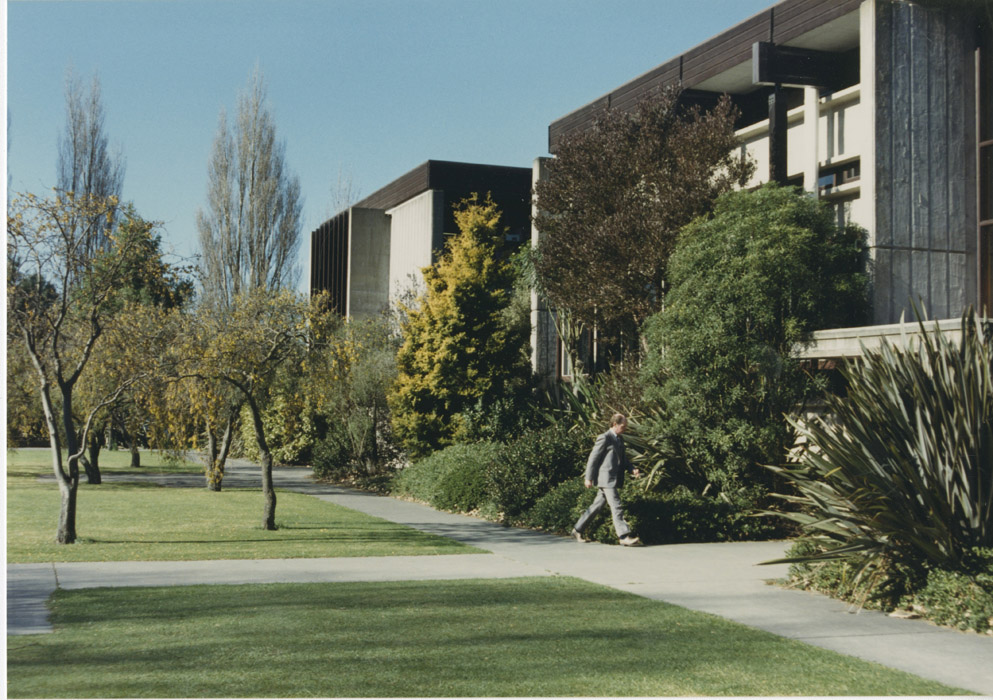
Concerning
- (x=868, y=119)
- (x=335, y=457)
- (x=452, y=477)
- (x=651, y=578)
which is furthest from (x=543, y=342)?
(x=651, y=578)

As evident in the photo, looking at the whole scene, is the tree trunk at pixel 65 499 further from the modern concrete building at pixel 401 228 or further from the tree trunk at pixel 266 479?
the modern concrete building at pixel 401 228

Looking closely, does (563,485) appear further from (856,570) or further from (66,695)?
(66,695)

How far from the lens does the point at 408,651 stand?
21.6 ft

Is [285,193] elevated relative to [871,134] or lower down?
elevated

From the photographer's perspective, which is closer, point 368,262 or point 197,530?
point 197,530

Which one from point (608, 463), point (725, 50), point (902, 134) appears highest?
point (725, 50)

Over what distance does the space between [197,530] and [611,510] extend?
6.30 metres

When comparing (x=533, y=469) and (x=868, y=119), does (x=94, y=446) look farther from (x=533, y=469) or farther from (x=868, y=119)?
(x=868, y=119)

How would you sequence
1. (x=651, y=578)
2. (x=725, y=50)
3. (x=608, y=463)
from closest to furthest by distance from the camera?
(x=651, y=578)
(x=608, y=463)
(x=725, y=50)

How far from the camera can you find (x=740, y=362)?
13875mm

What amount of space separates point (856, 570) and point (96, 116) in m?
44.3

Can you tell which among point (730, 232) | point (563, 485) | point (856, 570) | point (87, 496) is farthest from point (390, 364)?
point (856, 570)

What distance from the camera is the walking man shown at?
40.5ft

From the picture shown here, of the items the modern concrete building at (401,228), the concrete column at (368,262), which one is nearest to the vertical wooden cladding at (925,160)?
the modern concrete building at (401,228)
